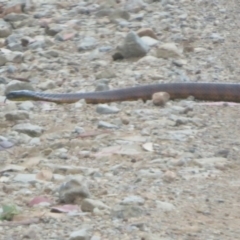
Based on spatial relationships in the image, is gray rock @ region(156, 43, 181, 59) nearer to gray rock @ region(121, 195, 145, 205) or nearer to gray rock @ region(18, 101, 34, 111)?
gray rock @ region(18, 101, 34, 111)

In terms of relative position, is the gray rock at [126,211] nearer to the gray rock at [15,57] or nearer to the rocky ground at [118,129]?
the rocky ground at [118,129]

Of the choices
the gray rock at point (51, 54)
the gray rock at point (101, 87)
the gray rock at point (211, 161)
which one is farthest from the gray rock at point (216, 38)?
the gray rock at point (211, 161)

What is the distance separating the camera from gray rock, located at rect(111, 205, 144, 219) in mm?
4153

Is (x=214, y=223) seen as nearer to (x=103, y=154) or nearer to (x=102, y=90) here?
(x=103, y=154)

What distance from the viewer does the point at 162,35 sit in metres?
8.68

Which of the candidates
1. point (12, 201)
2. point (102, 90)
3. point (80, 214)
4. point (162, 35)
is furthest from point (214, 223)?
point (162, 35)

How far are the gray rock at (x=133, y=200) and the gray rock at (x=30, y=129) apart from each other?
153 centimetres

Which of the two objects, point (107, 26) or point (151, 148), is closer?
point (151, 148)

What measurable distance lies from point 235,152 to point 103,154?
26.7 inches

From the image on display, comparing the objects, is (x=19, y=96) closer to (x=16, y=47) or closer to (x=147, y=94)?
(x=147, y=94)

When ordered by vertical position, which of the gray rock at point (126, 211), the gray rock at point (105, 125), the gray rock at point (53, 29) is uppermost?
the gray rock at point (126, 211)

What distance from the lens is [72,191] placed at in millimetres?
4355

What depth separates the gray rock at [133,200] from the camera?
429 cm

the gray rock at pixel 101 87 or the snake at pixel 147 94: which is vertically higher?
the snake at pixel 147 94
